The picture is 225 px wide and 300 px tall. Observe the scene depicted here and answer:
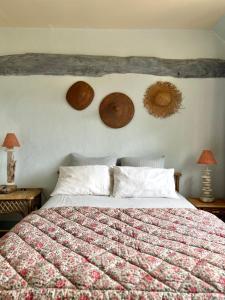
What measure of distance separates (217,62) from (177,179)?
4.96 feet

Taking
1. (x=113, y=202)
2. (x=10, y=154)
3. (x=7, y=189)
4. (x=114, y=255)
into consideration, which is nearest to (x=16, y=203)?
(x=7, y=189)

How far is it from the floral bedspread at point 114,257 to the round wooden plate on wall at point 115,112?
1434 millimetres

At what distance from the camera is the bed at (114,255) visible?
1.14 m

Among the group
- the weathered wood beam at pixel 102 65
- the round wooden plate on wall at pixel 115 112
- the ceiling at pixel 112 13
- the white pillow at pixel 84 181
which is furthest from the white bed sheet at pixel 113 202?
the ceiling at pixel 112 13

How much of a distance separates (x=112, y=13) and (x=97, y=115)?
1.14m

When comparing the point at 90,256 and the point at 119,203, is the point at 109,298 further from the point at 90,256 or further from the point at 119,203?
the point at 119,203

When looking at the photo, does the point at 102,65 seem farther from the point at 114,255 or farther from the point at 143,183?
the point at 114,255

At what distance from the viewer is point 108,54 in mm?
3318

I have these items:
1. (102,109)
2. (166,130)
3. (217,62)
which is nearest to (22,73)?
(102,109)

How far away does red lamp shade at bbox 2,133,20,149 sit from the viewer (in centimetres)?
309

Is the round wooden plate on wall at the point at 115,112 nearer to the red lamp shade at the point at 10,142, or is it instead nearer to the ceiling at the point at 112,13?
the ceiling at the point at 112,13

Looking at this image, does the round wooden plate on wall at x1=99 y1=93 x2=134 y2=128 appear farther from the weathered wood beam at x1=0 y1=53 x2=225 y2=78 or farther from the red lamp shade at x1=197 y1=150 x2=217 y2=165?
the red lamp shade at x1=197 y1=150 x2=217 y2=165

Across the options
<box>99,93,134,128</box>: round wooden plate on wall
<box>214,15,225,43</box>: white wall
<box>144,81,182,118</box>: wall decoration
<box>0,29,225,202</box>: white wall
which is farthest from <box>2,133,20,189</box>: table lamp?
<box>214,15,225,43</box>: white wall

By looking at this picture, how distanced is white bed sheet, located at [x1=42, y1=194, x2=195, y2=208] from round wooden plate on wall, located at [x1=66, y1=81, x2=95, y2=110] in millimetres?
1150
